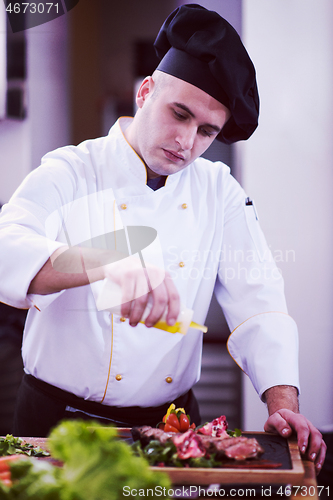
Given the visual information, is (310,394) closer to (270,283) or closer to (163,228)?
(270,283)

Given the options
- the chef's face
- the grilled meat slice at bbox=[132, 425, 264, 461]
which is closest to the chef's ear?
the chef's face

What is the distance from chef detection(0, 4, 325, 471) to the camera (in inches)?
49.6

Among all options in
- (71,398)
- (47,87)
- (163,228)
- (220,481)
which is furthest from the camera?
(47,87)

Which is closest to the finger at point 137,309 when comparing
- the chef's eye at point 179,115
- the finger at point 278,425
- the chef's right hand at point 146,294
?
the chef's right hand at point 146,294

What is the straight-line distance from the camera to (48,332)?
1.30m

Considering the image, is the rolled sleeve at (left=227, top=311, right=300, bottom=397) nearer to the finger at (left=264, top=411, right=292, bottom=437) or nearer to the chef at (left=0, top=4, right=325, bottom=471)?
the chef at (left=0, top=4, right=325, bottom=471)

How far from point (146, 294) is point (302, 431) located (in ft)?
1.76

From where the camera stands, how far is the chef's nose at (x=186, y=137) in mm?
1276

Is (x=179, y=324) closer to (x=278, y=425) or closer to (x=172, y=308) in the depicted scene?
(x=172, y=308)

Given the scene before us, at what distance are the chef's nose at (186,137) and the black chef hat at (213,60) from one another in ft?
0.41

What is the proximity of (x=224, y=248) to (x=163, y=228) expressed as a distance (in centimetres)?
25

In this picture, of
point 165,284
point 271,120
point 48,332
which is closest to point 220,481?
point 165,284

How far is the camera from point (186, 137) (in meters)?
1.28

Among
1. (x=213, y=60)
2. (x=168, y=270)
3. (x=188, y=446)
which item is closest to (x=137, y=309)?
(x=188, y=446)
